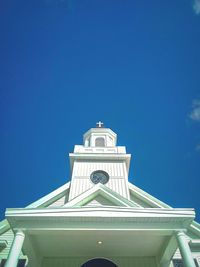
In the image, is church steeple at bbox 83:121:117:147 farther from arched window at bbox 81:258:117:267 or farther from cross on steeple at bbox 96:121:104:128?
arched window at bbox 81:258:117:267

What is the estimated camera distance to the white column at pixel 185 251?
7.77 metres

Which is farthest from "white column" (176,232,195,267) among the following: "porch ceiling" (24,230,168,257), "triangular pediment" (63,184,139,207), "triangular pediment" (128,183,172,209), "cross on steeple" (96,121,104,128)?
"cross on steeple" (96,121,104,128)

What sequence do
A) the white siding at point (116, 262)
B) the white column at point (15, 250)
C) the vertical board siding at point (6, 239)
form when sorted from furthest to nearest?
the vertical board siding at point (6, 239)
the white siding at point (116, 262)
the white column at point (15, 250)

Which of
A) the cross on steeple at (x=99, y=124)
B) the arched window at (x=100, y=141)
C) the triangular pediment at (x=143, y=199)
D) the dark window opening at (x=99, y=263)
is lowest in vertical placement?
the dark window opening at (x=99, y=263)

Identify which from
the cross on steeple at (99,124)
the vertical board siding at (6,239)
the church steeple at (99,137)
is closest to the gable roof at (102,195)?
the vertical board siding at (6,239)

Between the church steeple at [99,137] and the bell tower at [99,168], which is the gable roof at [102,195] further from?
the church steeple at [99,137]

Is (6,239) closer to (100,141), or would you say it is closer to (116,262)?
(116,262)

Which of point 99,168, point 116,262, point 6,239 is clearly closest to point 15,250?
point 6,239

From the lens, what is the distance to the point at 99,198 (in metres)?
11.9

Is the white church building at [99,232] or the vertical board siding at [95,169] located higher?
the vertical board siding at [95,169]

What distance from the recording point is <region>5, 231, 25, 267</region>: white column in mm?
7652

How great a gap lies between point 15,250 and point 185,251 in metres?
5.71

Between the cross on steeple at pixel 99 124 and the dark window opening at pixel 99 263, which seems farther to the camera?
the cross on steeple at pixel 99 124

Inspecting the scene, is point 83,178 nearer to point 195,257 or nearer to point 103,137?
point 103,137
